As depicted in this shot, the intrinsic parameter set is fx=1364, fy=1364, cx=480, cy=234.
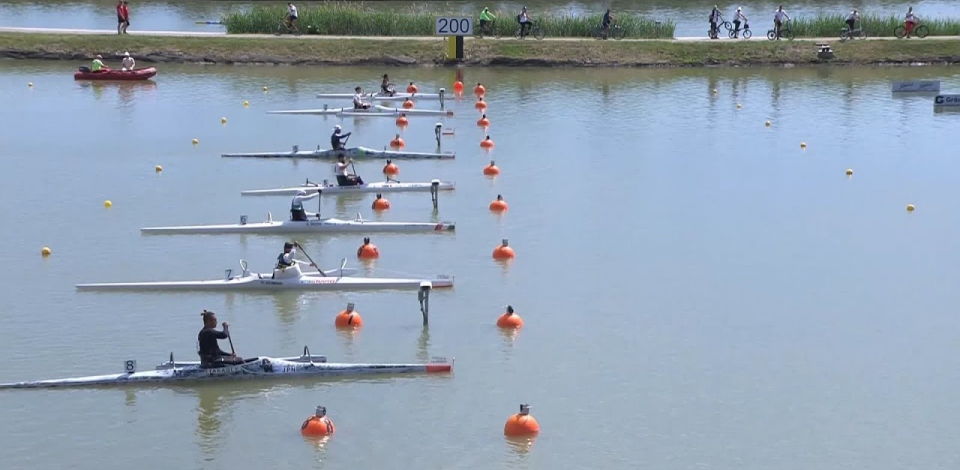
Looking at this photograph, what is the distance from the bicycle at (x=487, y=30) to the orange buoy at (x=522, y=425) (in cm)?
3522

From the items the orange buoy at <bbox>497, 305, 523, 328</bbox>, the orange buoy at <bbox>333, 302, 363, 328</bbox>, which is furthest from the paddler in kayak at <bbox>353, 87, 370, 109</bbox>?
the orange buoy at <bbox>497, 305, 523, 328</bbox>

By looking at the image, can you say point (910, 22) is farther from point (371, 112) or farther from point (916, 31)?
point (371, 112)

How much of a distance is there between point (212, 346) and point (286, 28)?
34.6 m

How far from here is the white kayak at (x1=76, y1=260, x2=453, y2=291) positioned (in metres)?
22.1

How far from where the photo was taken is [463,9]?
6431 cm

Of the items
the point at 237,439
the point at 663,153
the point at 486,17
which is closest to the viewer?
the point at 237,439

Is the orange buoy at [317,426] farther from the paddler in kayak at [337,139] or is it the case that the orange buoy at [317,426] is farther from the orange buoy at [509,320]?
the paddler in kayak at [337,139]

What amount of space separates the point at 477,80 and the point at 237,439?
3011 centimetres

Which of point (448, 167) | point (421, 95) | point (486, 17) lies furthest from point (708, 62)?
point (448, 167)

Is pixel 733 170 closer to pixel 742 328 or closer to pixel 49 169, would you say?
pixel 742 328

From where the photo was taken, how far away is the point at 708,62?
4834cm

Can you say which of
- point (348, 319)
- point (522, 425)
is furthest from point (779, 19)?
point (522, 425)

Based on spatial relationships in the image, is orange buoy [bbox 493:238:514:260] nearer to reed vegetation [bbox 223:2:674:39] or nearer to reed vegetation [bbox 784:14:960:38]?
reed vegetation [bbox 223:2:674:39]

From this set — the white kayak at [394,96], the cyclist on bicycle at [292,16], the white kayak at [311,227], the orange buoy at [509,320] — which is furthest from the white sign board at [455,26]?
the orange buoy at [509,320]
